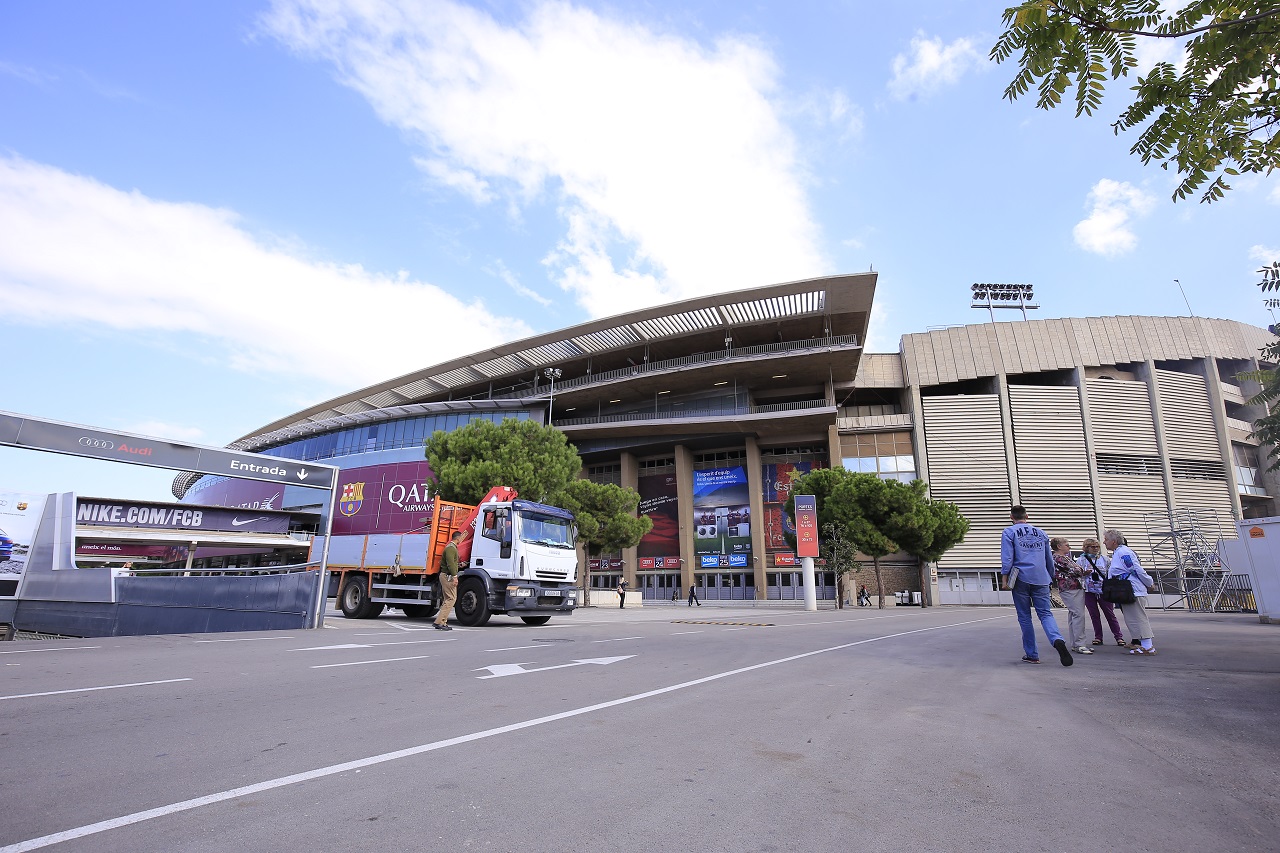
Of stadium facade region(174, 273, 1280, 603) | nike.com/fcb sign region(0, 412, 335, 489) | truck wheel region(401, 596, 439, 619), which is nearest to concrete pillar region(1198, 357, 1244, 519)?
stadium facade region(174, 273, 1280, 603)

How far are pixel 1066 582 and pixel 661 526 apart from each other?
42729 millimetres

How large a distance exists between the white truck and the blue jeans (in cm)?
996

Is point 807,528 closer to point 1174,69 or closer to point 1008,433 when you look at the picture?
point 1008,433

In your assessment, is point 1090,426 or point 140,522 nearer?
point 140,522

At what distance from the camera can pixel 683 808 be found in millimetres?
2818

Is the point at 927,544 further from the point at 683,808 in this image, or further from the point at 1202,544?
the point at 683,808

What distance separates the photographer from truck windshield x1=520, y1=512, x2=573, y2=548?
15.3 metres

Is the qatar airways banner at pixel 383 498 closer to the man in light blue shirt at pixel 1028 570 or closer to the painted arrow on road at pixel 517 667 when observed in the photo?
the painted arrow on road at pixel 517 667

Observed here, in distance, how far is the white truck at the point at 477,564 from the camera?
48.2ft

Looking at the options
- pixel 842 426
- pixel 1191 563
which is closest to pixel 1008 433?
pixel 842 426

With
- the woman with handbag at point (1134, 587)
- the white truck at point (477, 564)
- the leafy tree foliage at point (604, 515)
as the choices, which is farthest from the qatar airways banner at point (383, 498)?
the woman with handbag at point (1134, 587)

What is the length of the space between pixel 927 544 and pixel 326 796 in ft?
135

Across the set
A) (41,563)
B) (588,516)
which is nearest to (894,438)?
(588,516)

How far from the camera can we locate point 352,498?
51.3 meters
